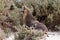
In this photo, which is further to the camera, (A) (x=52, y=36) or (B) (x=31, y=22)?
(B) (x=31, y=22)

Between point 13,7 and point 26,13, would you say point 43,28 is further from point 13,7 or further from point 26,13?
point 13,7

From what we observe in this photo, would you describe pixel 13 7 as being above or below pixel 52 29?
above

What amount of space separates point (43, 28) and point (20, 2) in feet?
5.66

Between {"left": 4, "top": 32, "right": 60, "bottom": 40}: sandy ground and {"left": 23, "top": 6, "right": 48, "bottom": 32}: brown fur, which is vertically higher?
{"left": 23, "top": 6, "right": 48, "bottom": 32}: brown fur

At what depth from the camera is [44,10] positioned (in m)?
7.29

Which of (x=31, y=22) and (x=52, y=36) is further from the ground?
(x=31, y=22)

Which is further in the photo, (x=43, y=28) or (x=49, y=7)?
(x=49, y=7)

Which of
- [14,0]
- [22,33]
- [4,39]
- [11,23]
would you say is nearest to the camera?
[22,33]

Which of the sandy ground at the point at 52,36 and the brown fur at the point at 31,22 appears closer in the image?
the sandy ground at the point at 52,36

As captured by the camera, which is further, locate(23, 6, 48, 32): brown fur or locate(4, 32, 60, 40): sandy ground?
locate(23, 6, 48, 32): brown fur

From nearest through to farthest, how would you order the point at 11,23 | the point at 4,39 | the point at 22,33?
the point at 22,33, the point at 4,39, the point at 11,23

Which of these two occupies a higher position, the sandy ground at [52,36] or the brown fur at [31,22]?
the brown fur at [31,22]

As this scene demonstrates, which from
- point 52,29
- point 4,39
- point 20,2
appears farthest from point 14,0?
point 4,39

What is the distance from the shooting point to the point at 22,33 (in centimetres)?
532
